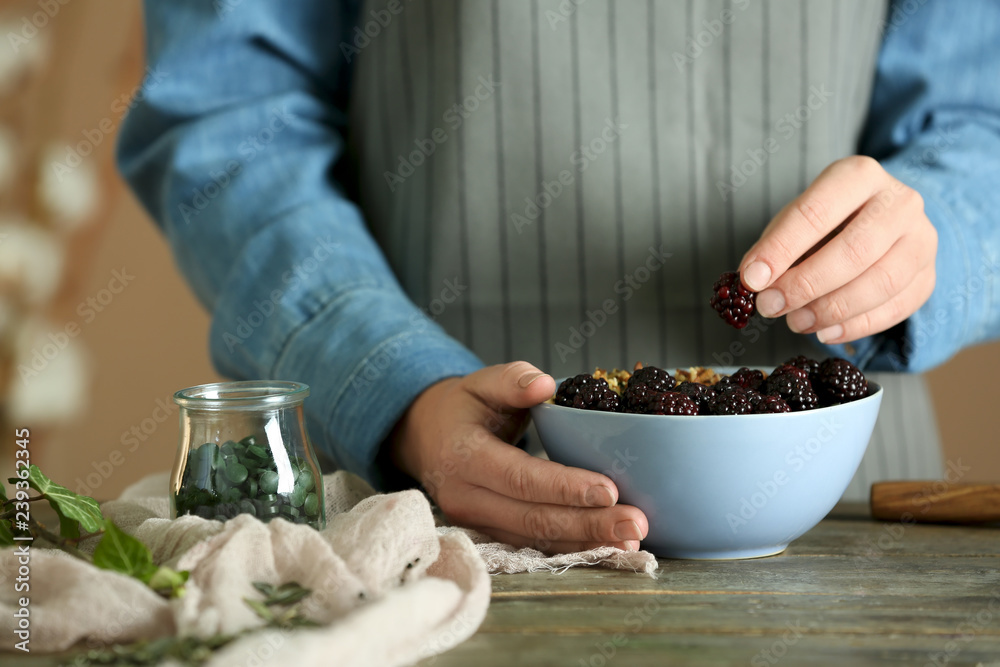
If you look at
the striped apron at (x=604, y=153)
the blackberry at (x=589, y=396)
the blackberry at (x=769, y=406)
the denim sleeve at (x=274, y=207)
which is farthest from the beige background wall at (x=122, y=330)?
the blackberry at (x=769, y=406)

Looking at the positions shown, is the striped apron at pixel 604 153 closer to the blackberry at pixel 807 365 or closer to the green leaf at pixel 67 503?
the blackberry at pixel 807 365

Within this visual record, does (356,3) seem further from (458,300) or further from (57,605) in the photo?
(57,605)

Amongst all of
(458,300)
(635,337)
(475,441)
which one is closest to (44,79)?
(458,300)

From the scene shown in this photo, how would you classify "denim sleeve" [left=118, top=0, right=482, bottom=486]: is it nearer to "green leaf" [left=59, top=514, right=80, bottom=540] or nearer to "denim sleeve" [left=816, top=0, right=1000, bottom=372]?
"green leaf" [left=59, top=514, right=80, bottom=540]

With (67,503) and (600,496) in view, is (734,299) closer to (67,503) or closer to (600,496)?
(600,496)

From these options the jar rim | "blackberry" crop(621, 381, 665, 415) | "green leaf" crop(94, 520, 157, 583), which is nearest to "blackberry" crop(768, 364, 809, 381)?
"blackberry" crop(621, 381, 665, 415)

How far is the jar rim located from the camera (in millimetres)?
654

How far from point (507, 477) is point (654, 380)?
14 centimetres

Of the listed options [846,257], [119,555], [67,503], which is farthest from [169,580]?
[846,257]

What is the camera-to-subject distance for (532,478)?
70 centimetres

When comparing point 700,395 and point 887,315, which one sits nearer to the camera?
point 700,395

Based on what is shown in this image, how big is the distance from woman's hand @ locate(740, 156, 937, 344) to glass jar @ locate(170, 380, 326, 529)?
400 mm

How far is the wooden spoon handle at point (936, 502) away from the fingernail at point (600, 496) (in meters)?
0.33

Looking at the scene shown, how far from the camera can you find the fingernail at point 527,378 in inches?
27.9
